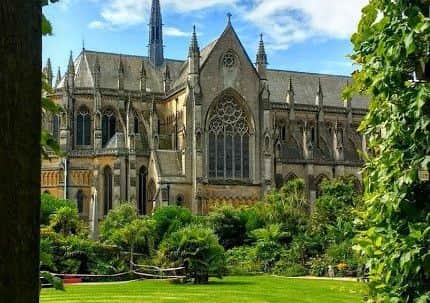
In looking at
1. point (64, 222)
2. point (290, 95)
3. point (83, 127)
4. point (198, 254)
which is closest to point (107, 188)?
point (83, 127)

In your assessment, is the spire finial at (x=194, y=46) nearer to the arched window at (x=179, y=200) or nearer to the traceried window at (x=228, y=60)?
the traceried window at (x=228, y=60)

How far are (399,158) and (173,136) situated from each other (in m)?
54.3

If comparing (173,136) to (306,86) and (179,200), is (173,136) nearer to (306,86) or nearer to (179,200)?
(179,200)

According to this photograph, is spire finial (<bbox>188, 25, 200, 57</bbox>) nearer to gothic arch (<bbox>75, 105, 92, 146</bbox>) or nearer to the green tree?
gothic arch (<bbox>75, 105, 92, 146</bbox>)

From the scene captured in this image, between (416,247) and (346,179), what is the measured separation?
1840 inches

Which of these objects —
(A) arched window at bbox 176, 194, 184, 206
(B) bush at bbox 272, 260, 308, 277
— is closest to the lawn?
(B) bush at bbox 272, 260, 308, 277

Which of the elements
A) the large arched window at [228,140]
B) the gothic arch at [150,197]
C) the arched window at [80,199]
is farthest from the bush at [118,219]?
the large arched window at [228,140]

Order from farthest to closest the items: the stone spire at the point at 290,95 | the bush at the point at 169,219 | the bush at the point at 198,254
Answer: the stone spire at the point at 290,95 < the bush at the point at 169,219 < the bush at the point at 198,254

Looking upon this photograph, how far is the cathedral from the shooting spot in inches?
2201

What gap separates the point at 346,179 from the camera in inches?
2008

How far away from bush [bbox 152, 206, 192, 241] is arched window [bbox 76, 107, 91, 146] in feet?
50.2

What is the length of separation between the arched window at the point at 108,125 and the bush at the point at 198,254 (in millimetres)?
29604

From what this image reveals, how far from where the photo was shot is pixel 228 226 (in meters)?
46.2

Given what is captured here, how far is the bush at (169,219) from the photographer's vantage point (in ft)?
142
